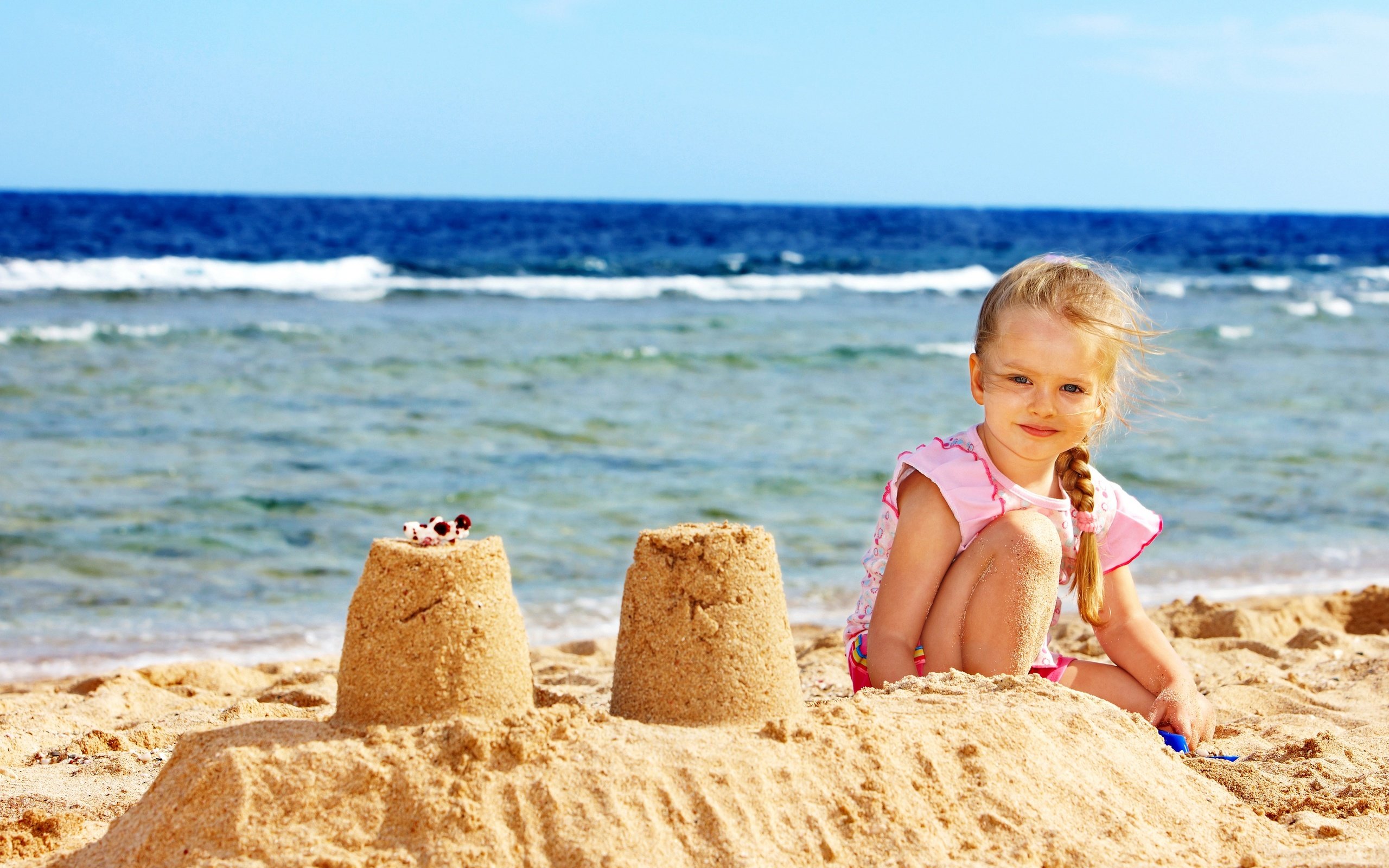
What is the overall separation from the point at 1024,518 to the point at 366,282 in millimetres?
20442

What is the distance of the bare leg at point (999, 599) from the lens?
2.91 m

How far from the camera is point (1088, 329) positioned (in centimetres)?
302

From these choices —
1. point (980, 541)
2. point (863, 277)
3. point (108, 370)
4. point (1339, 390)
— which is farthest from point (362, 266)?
point (980, 541)

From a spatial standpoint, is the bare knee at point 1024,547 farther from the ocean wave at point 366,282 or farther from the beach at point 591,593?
the ocean wave at point 366,282

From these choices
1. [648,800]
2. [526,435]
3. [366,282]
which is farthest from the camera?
[366,282]

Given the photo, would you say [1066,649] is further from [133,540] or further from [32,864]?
[133,540]

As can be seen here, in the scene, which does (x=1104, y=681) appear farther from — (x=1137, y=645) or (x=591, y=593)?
(x=591, y=593)

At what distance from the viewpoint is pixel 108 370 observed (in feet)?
37.3

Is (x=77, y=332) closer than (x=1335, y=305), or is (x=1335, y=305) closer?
(x=77, y=332)

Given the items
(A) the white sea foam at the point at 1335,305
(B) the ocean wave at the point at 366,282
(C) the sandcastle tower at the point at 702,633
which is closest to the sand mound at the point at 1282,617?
(C) the sandcastle tower at the point at 702,633

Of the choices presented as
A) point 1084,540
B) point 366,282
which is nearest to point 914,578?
point 1084,540

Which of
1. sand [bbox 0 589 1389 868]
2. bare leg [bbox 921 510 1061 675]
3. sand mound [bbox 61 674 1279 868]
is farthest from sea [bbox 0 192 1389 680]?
sand mound [bbox 61 674 1279 868]

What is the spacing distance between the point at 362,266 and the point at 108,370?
1308cm

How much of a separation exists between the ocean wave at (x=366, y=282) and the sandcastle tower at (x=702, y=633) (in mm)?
17621
